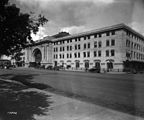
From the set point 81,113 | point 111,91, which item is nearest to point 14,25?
point 81,113

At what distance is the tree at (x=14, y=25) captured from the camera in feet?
29.7

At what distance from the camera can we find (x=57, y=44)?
70.2 m

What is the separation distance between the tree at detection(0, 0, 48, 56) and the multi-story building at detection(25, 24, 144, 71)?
37.4 m

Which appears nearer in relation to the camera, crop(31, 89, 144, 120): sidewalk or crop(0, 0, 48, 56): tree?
crop(31, 89, 144, 120): sidewalk

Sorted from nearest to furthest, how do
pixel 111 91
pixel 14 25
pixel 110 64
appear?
pixel 14 25 → pixel 111 91 → pixel 110 64

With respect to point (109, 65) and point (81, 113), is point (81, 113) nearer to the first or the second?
point (81, 113)

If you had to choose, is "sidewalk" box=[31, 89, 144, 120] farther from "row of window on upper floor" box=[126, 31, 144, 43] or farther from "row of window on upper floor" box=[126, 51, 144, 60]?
"row of window on upper floor" box=[126, 31, 144, 43]

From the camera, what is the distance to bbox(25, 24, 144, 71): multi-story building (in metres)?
46.2

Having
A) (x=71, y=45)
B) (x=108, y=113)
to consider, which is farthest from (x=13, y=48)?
(x=71, y=45)

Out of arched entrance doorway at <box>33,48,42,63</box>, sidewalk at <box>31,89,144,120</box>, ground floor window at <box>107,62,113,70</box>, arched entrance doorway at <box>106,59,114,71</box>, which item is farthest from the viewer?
arched entrance doorway at <box>33,48,42,63</box>

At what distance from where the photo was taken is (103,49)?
5078 cm

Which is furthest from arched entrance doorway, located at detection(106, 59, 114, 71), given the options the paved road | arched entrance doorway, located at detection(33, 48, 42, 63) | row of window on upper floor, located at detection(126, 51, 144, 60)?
arched entrance doorway, located at detection(33, 48, 42, 63)

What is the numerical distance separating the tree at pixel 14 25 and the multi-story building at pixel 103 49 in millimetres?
37370

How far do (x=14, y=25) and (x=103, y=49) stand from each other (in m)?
44.0
